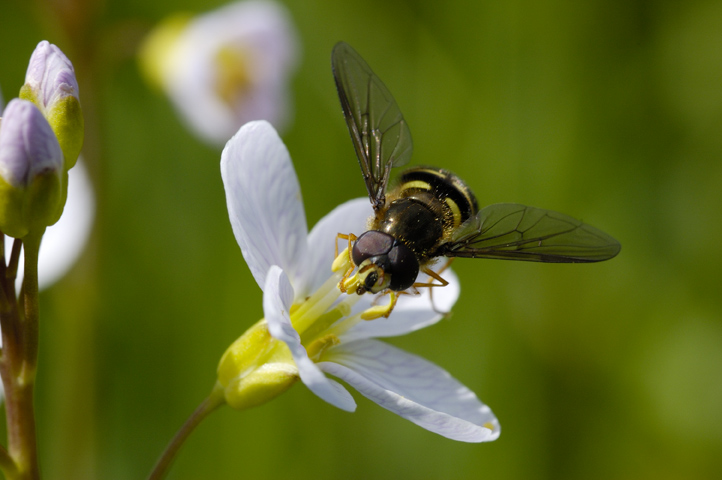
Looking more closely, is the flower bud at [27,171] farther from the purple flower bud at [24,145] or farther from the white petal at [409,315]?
the white petal at [409,315]

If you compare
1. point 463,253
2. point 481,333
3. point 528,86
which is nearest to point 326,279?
point 463,253

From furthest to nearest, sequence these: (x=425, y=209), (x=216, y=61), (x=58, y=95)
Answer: (x=216, y=61) < (x=425, y=209) < (x=58, y=95)

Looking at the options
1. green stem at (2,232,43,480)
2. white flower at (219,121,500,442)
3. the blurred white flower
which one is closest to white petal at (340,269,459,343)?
white flower at (219,121,500,442)

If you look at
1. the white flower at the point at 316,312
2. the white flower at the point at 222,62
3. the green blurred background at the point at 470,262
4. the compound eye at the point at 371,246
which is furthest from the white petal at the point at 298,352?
the white flower at the point at 222,62

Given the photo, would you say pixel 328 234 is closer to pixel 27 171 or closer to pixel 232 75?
pixel 27 171

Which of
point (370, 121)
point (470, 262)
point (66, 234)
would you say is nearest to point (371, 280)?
point (370, 121)

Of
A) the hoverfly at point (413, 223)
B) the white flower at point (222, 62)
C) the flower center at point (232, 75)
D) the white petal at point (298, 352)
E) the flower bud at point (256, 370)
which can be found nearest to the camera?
the white petal at point (298, 352)

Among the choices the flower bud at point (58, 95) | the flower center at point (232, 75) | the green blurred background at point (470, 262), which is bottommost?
the green blurred background at point (470, 262)
